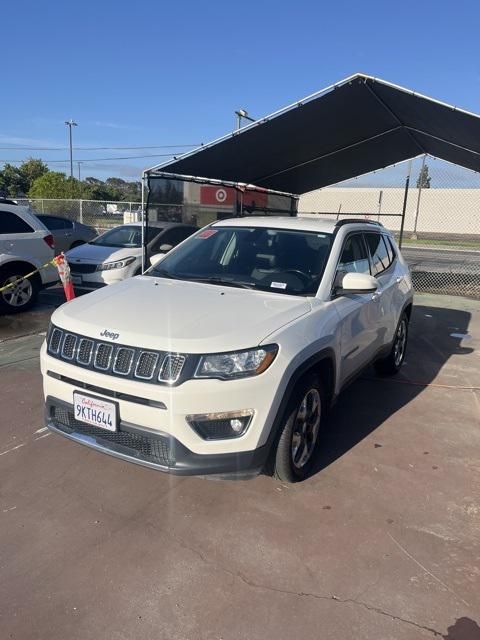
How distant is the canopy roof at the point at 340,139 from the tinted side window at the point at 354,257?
2896 mm

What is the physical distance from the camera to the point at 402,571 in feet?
8.88

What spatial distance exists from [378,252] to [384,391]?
1.43 meters

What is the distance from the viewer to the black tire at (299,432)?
314cm

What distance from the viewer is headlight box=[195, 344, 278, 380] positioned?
2.80 m

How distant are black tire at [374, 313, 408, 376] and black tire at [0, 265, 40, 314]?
572cm

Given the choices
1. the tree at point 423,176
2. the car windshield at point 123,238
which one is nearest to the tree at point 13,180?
the tree at point 423,176

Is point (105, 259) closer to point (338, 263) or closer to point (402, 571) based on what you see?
point (338, 263)

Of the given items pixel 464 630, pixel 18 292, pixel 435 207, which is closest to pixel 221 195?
pixel 18 292

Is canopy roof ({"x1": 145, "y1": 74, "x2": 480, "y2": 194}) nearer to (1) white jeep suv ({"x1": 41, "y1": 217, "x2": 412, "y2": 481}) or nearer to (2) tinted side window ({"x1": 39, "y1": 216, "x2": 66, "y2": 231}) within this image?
(1) white jeep suv ({"x1": 41, "y1": 217, "x2": 412, "y2": 481})

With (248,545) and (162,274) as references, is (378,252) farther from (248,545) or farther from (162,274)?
(248,545)

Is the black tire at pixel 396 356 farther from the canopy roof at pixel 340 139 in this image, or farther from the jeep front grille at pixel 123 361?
the jeep front grille at pixel 123 361

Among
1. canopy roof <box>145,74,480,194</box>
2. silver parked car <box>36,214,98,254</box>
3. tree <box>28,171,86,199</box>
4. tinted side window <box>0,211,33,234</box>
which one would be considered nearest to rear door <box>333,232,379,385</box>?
canopy roof <box>145,74,480,194</box>

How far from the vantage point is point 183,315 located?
10.5 ft

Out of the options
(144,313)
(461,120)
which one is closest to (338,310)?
(144,313)
